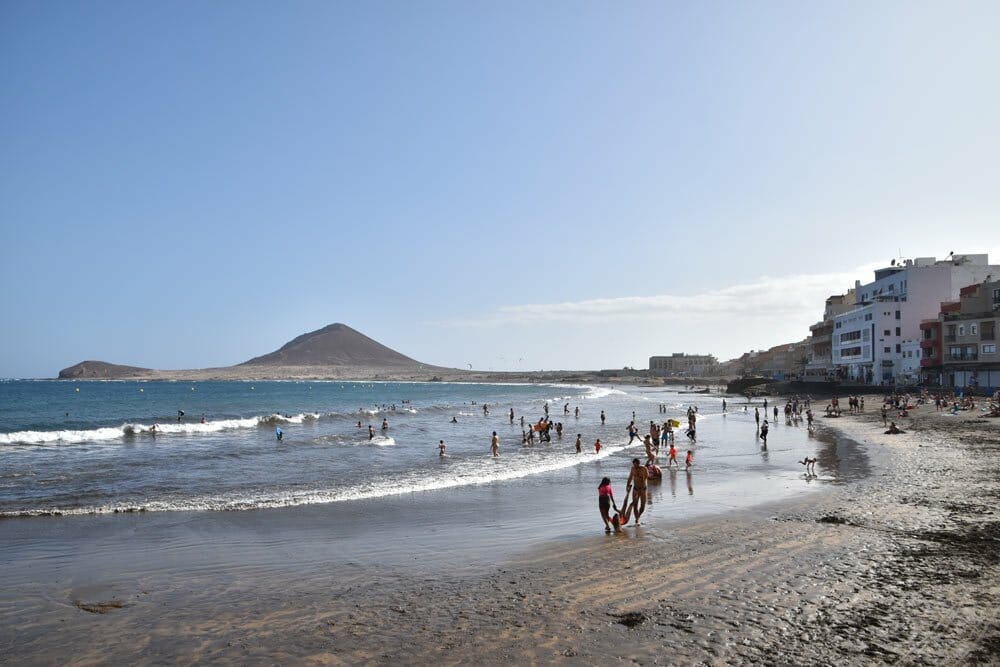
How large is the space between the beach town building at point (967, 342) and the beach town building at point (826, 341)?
2249cm

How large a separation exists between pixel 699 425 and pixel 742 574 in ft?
125

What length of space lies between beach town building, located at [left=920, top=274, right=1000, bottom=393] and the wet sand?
5043 centimetres

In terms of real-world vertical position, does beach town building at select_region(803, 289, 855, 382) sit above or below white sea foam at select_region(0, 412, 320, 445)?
above

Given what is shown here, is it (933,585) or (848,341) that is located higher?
(848,341)

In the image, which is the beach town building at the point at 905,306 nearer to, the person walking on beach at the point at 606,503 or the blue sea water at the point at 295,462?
the blue sea water at the point at 295,462

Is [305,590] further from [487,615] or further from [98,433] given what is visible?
[98,433]

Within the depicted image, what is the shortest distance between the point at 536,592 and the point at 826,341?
94074 mm

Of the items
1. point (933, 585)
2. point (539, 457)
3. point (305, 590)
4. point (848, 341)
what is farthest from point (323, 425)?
point (848, 341)

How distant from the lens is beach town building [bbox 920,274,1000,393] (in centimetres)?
5550

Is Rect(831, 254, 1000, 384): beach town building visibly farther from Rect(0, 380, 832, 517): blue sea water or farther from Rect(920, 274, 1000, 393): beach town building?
Rect(0, 380, 832, 517): blue sea water

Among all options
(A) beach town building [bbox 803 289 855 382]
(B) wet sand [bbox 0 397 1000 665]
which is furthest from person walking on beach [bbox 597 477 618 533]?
(A) beach town building [bbox 803 289 855 382]

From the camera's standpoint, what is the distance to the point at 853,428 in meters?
38.4

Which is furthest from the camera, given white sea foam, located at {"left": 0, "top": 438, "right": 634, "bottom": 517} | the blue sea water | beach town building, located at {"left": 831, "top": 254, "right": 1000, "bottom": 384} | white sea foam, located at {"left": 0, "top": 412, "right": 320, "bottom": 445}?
beach town building, located at {"left": 831, "top": 254, "right": 1000, "bottom": 384}

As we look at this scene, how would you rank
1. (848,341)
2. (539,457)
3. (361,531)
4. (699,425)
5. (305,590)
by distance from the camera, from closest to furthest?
(305,590) < (361,531) < (539,457) < (699,425) < (848,341)
